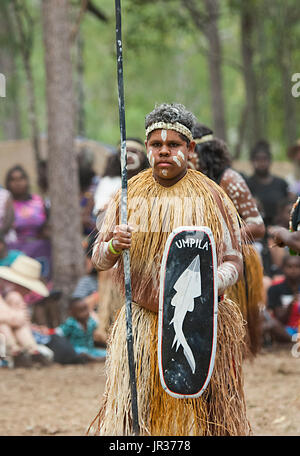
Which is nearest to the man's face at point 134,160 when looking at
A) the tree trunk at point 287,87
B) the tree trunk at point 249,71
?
the tree trunk at point 287,87

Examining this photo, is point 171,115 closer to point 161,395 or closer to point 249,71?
point 161,395

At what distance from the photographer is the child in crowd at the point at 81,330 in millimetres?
8102

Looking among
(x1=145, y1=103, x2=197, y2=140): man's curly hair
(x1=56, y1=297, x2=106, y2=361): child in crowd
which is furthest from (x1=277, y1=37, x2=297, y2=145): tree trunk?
(x1=145, y1=103, x2=197, y2=140): man's curly hair

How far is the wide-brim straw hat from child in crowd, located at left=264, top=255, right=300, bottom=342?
2.42 meters

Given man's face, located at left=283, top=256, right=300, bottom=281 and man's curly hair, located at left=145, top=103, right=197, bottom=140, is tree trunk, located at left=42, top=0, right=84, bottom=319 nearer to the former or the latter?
man's face, located at left=283, top=256, right=300, bottom=281

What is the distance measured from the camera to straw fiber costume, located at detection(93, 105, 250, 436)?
147 inches

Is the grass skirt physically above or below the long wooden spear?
below

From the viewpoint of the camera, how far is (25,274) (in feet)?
26.8

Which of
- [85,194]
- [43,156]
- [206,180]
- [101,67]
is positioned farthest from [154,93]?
[206,180]

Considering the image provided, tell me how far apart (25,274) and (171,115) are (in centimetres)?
475

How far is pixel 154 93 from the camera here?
25.7 meters

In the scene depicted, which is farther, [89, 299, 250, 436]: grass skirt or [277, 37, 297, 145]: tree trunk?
[277, 37, 297, 145]: tree trunk

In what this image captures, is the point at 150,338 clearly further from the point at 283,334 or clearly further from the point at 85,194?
the point at 85,194

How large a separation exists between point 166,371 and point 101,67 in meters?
23.2
